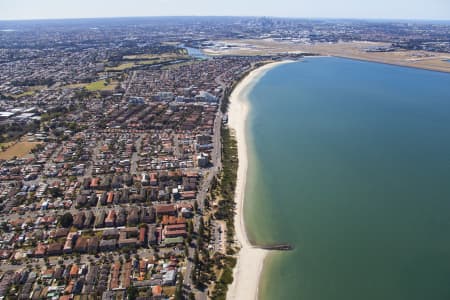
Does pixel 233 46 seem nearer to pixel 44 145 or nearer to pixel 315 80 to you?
pixel 315 80

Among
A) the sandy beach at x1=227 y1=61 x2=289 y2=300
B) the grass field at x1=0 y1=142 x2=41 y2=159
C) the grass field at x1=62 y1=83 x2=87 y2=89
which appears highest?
the grass field at x1=62 y1=83 x2=87 y2=89

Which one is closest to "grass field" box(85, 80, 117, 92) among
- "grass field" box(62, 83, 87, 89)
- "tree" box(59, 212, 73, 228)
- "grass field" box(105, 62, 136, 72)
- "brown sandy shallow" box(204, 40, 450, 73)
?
"grass field" box(62, 83, 87, 89)

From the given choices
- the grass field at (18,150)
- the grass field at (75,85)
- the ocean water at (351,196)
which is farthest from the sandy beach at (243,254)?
the grass field at (75,85)

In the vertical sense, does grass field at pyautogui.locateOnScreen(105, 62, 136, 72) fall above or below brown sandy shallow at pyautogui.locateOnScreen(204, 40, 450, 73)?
below

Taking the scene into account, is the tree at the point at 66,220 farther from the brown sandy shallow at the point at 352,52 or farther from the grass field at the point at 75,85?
the brown sandy shallow at the point at 352,52

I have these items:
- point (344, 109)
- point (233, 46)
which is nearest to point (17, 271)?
point (344, 109)

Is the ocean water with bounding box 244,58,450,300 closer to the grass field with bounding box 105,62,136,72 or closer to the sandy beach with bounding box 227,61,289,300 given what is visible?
the sandy beach with bounding box 227,61,289,300

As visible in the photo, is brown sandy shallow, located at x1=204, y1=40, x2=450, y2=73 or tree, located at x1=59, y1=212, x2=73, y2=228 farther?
brown sandy shallow, located at x1=204, y1=40, x2=450, y2=73
